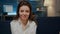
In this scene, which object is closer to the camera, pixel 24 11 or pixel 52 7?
pixel 24 11

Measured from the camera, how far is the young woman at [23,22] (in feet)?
3.50

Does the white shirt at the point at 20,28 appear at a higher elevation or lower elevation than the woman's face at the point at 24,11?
lower

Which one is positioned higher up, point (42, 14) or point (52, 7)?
point (52, 7)

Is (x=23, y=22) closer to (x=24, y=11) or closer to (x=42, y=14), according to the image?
(x=24, y=11)

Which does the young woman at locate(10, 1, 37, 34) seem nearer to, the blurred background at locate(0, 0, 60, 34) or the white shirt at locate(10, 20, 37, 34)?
the white shirt at locate(10, 20, 37, 34)

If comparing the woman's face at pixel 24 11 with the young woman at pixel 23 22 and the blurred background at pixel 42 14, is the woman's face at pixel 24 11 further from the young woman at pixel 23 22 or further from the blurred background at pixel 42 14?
the blurred background at pixel 42 14

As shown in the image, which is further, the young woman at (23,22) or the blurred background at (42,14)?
the blurred background at (42,14)

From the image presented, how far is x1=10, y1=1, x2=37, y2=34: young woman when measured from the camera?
1065 mm

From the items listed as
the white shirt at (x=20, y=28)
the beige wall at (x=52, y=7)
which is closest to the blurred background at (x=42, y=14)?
the beige wall at (x=52, y=7)

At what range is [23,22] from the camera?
113 centimetres

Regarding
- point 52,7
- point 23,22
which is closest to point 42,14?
point 52,7

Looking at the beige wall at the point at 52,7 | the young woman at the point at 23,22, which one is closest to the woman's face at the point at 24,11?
the young woman at the point at 23,22

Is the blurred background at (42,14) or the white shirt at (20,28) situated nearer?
the white shirt at (20,28)

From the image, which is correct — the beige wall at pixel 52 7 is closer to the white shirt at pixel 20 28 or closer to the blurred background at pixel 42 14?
the blurred background at pixel 42 14
